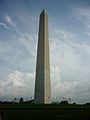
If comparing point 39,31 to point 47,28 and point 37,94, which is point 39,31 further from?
point 37,94

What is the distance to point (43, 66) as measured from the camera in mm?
48469

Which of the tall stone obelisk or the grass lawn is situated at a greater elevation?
the tall stone obelisk

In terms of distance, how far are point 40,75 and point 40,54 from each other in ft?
15.1

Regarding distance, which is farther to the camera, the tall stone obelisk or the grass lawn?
the tall stone obelisk

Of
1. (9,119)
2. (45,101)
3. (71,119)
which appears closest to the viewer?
(9,119)

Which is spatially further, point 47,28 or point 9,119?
point 47,28

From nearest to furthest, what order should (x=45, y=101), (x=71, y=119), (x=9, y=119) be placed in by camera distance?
(x=9, y=119)
(x=71, y=119)
(x=45, y=101)

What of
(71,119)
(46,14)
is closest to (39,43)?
(46,14)

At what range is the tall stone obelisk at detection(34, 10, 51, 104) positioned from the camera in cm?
4844

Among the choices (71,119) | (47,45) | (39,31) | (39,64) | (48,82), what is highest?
(39,31)

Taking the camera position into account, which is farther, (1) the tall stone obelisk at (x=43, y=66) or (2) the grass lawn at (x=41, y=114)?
(1) the tall stone obelisk at (x=43, y=66)

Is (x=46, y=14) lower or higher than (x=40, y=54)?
higher

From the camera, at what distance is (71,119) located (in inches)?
817

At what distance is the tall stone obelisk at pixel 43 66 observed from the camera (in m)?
48.4
